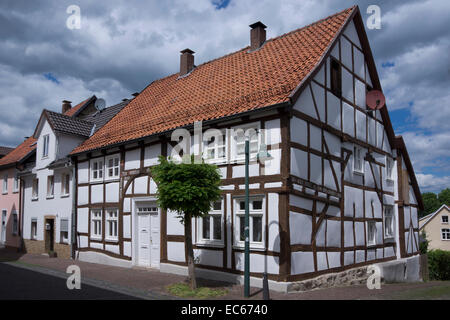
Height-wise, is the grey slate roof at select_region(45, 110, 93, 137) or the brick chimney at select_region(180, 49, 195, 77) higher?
the brick chimney at select_region(180, 49, 195, 77)

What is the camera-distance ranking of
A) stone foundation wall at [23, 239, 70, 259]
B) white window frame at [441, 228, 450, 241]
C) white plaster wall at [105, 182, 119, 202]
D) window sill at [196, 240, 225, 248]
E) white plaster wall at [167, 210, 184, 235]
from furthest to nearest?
white window frame at [441, 228, 450, 241]
stone foundation wall at [23, 239, 70, 259]
white plaster wall at [105, 182, 119, 202]
white plaster wall at [167, 210, 184, 235]
window sill at [196, 240, 225, 248]

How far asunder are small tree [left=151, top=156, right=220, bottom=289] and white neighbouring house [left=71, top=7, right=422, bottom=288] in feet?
4.81

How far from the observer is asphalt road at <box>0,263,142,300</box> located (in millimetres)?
10531

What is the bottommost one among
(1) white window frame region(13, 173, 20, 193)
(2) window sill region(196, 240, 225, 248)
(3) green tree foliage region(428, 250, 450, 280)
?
(3) green tree foliage region(428, 250, 450, 280)

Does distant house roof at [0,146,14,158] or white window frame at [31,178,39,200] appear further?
distant house roof at [0,146,14,158]

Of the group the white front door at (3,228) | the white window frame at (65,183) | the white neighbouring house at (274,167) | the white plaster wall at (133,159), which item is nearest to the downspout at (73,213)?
the white neighbouring house at (274,167)

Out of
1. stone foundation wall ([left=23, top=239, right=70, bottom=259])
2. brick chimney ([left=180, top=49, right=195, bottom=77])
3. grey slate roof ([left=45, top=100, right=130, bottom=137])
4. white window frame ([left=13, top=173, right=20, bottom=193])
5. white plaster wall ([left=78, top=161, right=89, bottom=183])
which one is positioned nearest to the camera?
white plaster wall ([left=78, top=161, right=89, bottom=183])

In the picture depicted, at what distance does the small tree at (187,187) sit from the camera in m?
10.8

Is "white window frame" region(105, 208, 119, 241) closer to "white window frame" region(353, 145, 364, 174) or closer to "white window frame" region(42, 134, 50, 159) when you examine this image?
"white window frame" region(42, 134, 50, 159)

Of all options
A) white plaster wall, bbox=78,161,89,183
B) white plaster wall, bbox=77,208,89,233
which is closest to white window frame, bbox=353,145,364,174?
white plaster wall, bbox=78,161,89,183

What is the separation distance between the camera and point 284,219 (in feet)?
37.0

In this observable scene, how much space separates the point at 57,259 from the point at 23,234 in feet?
20.3

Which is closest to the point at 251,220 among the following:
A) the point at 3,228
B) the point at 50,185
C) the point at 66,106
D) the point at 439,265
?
the point at 50,185

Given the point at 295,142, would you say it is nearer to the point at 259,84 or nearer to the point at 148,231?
the point at 259,84
